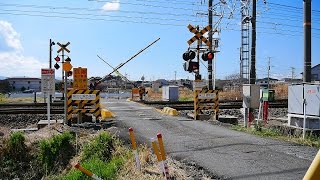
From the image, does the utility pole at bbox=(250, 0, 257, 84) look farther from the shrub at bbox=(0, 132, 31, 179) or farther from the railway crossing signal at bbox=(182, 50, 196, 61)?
the shrub at bbox=(0, 132, 31, 179)

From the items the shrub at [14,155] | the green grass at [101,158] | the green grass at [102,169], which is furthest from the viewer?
the shrub at [14,155]

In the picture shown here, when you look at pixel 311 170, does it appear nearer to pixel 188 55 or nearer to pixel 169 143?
pixel 169 143

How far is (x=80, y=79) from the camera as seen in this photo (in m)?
14.4

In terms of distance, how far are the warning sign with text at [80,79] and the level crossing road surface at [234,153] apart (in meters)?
3.86

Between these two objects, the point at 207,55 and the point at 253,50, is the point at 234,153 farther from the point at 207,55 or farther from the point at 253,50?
the point at 253,50

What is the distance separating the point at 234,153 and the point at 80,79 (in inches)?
330

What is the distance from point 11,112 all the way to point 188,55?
429 inches

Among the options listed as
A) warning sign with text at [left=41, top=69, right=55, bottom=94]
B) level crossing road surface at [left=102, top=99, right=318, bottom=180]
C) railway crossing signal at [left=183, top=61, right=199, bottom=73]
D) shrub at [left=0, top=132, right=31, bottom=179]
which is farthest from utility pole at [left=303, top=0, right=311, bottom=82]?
shrub at [left=0, top=132, right=31, bottom=179]

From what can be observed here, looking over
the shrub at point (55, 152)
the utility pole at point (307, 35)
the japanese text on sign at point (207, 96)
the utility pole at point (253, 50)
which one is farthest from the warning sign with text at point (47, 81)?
the utility pole at point (307, 35)

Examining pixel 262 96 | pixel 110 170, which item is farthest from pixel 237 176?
pixel 262 96

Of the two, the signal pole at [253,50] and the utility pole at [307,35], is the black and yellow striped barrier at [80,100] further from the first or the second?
the utility pole at [307,35]

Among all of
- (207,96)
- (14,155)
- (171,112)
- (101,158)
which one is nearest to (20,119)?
(171,112)

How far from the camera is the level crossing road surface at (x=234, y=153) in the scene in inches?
248

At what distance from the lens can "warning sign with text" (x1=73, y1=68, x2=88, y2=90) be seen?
14.4 meters
